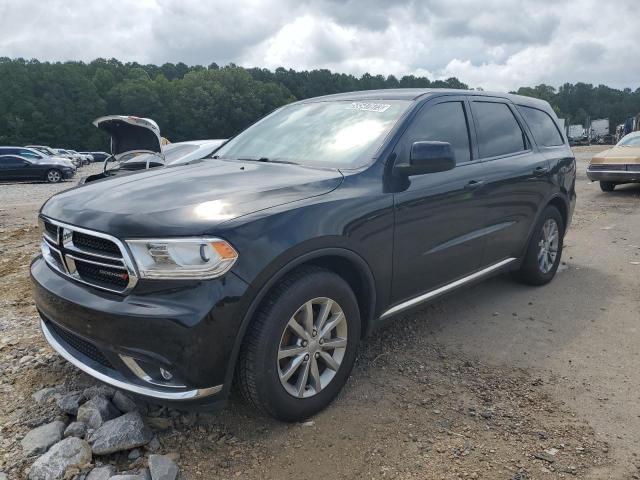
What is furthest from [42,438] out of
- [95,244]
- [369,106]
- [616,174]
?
[616,174]

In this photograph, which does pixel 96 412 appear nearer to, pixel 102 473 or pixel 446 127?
pixel 102 473

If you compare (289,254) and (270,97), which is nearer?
(289,254)

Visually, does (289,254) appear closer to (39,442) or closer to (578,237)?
(39,442)

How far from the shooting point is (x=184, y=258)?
227cm

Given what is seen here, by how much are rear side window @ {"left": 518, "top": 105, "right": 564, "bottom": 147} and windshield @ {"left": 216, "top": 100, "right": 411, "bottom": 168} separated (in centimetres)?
189

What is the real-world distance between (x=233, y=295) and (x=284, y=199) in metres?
0.59

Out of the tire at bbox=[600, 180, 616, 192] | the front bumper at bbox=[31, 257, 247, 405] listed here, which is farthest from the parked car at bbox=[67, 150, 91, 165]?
the front bumper at bbox=[31, 257, 247, 405]

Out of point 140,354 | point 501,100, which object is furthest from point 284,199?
point 501,100

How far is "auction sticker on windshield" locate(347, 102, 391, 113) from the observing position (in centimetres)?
355

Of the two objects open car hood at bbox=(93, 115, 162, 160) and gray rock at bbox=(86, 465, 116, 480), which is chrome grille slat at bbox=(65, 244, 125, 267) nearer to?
gray rock at bbox=(86, 465, 116, 480)

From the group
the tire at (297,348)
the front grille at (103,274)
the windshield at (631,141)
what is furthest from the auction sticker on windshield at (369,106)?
the windshield at (631,141)

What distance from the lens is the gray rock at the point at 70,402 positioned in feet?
9.15

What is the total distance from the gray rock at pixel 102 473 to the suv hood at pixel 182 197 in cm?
106

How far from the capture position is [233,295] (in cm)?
229
